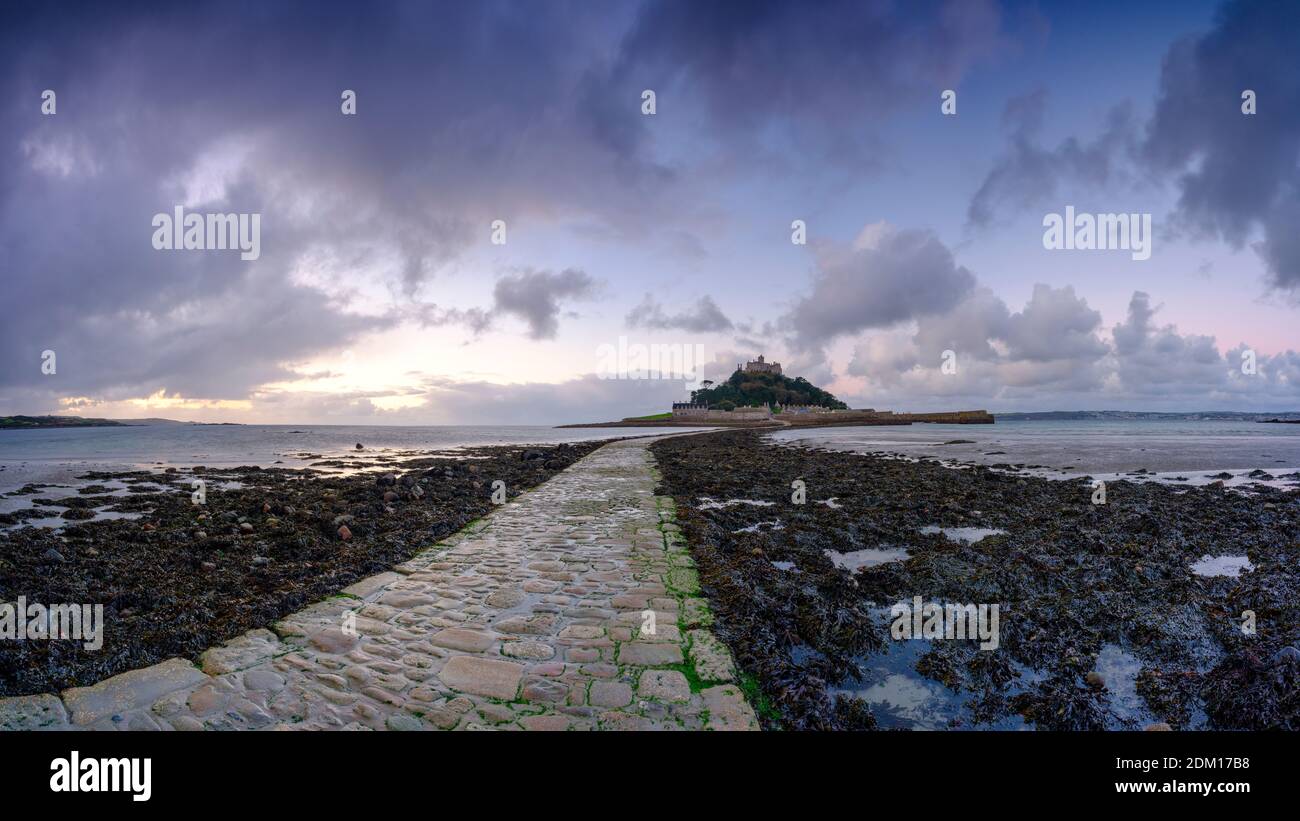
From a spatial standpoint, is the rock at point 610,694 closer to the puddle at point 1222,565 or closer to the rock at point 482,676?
the rock at point 482,676

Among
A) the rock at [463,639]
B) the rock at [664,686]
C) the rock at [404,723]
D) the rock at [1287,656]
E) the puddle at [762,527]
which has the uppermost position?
the rock at [404,723]

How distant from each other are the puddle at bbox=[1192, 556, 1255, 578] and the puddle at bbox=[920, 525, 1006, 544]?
286 centimetres

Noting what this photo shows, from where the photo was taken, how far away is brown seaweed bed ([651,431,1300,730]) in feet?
14.5

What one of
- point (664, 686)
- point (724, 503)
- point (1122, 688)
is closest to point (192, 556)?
point (664, 686)

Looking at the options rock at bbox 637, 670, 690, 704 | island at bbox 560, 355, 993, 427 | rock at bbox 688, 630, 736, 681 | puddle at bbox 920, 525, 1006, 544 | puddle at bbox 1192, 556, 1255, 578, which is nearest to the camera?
rock at bbox 637, 670, 690, 704

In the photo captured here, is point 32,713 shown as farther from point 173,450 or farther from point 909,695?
point 173,450

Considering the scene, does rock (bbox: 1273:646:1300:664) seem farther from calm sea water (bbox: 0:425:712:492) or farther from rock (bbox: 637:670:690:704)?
calm sea water (bbox: 0:425:712:492)

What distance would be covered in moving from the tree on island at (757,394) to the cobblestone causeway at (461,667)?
162m

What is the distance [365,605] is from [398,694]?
8.30 ft

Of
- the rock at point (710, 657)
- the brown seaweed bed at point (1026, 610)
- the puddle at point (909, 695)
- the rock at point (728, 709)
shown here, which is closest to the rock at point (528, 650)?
the rock at point (710, 657)

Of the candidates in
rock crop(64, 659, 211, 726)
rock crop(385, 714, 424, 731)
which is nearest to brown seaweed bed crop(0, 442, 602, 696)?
rock crop(64, 659, 211, 726)

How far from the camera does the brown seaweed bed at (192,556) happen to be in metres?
5.16
